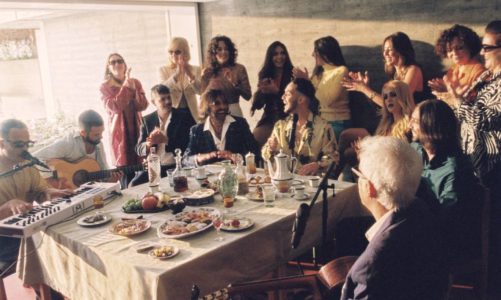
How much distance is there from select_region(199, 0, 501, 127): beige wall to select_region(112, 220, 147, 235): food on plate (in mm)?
3005

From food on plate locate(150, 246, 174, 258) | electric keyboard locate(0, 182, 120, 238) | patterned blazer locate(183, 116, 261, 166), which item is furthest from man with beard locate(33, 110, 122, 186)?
food on plate locate(150, 246, 174, 258)

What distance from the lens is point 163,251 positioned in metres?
1.90

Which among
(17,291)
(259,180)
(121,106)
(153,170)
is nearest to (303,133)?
(259,180)

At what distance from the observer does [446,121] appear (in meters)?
2.31

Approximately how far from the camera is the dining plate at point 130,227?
2.13 metres

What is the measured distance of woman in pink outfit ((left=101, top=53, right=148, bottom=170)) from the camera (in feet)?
13.9

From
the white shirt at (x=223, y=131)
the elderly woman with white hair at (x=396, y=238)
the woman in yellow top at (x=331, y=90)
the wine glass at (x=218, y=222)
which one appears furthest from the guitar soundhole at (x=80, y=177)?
the elderly woman with white hair at (x=396, y=238)

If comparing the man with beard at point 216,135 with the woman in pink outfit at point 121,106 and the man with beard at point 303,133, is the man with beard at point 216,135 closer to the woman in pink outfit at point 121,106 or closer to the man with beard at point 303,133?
the man with beard at point 303,133

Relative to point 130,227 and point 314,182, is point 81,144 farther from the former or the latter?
point 314,182

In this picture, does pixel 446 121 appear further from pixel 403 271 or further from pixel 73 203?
pixel 73 203

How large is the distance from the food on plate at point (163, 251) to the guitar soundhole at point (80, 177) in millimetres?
1663

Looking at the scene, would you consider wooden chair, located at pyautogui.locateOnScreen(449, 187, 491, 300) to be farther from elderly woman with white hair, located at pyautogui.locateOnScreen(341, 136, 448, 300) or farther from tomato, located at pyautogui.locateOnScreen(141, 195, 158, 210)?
tomato, located at pyautogui.locateOnScreen(141, 195, 158, 210)

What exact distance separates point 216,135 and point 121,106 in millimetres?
1231

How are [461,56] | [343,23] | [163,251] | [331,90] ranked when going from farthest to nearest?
[343,23]
[331,90]
[461,56]
[163,251]
